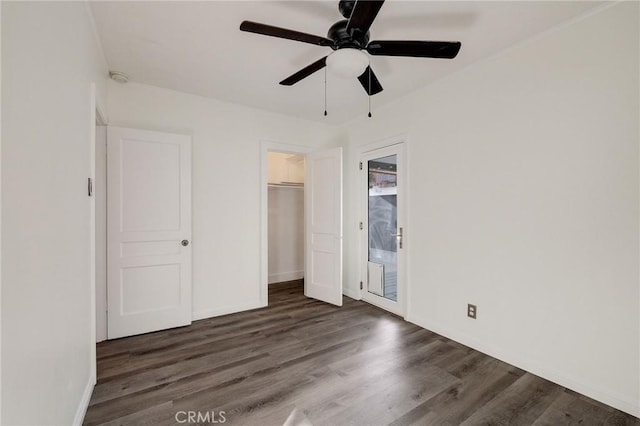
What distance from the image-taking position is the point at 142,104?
9.91 ft

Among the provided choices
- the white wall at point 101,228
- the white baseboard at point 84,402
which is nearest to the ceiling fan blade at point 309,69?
the white wall at point 101,228

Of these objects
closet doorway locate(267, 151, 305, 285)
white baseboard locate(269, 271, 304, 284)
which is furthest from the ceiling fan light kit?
white baseboard locate(269, 271, 304, 284)

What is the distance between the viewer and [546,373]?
215cm

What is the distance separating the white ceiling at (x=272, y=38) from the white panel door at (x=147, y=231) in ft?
2.40

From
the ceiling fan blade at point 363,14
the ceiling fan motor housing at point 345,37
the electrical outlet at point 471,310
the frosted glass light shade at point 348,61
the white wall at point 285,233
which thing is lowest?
the electrical outlet at point 471,310

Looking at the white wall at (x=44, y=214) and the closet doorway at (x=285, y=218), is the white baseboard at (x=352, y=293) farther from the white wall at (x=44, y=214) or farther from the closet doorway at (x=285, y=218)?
the white wall at (x=44, y=214)

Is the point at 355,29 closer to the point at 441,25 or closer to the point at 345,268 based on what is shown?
the point at 441,25

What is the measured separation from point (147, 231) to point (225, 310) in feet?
4.23

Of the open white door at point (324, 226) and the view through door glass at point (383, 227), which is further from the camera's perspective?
the open white door at point (324, 226)

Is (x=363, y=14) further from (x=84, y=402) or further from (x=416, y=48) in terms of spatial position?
(x=84, y=402)

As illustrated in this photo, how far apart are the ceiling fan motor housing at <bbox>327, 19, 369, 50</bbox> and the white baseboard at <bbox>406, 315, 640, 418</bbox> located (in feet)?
8.72

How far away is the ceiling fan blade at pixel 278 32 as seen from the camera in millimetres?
1595

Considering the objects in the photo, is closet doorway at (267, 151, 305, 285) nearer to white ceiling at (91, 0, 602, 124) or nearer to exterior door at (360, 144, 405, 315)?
exterior door at (360, 144, 405, 315)

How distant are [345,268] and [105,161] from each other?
320 cm
